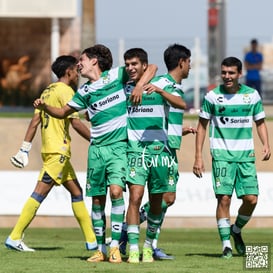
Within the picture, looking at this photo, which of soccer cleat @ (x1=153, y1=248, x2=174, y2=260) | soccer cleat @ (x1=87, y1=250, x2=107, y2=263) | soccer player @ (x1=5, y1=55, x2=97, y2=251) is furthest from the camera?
soccer player @ (x1=5, y1=55, x2=97, y2=251)

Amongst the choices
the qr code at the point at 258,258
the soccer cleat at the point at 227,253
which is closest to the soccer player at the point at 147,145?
the soccer cleat at the point at 227,253

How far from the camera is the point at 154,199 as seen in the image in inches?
513

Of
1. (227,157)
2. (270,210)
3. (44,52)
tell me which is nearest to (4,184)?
(270,210)

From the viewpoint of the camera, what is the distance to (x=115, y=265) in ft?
41.0

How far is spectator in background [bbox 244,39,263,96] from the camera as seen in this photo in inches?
1164

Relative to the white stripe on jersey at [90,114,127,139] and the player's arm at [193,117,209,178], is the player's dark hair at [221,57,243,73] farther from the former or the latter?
the white stripe on jersey at [90,114,127,139]

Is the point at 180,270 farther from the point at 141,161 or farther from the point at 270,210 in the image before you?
the point at 270,210

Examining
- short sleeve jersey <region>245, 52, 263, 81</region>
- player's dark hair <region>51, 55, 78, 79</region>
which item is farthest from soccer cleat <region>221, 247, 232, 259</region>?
short sleeve jersey <region>245, 52, 263, 81</region>

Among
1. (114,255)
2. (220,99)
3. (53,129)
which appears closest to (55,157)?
(53,129)

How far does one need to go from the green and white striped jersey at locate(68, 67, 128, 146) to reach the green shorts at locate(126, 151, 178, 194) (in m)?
0.26

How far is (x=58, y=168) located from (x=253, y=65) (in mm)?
15717

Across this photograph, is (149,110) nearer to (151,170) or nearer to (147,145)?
(147,145)

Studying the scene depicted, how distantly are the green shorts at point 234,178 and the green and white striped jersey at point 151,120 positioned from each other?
0.84 m

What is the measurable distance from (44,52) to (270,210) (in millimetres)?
24791
